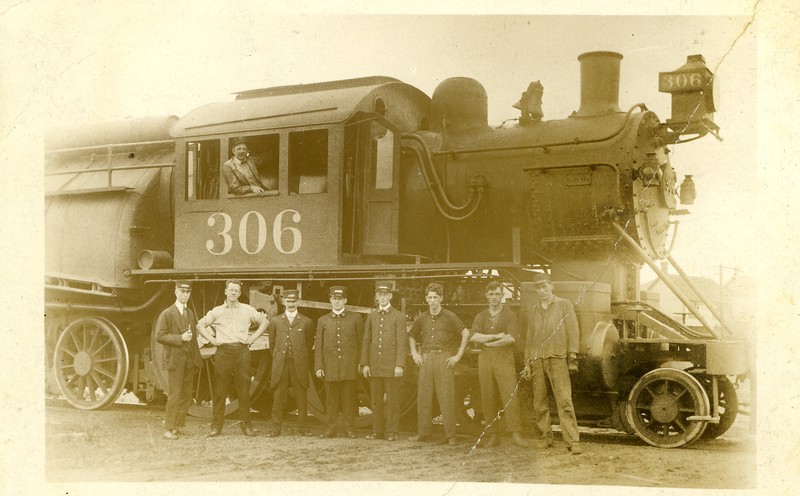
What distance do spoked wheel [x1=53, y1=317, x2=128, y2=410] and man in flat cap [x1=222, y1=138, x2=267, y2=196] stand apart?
2.48 m

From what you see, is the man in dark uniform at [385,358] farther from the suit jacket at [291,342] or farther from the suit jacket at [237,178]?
the suit jacket at [237,178]

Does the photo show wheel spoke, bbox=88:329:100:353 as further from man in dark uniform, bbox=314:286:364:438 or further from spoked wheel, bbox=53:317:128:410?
man in dark uniform, bbox=314:286:364:438

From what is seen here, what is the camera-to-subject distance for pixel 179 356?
922 cm

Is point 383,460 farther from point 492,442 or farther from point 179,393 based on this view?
point 179,393

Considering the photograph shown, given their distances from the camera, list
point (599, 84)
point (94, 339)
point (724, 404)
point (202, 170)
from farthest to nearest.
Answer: point (94, 339)
point (202, 170)
point (599, 84)
point (724, 404)

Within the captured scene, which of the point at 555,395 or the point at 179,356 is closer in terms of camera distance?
the point at 555,395

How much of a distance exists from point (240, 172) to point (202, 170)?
22.6 inches

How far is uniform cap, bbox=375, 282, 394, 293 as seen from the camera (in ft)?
29.4

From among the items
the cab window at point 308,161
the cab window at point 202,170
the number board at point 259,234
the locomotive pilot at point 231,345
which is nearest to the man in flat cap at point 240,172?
the number board at point 259,234

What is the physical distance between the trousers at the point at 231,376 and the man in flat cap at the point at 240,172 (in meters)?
1.70

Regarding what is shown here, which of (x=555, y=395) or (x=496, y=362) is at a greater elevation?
(x=496, y=362)

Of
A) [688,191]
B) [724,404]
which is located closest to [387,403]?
[724,404]

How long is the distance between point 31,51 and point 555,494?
6.01 m

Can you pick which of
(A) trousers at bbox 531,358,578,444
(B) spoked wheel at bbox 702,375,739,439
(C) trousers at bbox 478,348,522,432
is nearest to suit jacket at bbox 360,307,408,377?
(C) trousers at bbox 478,348,522,432
